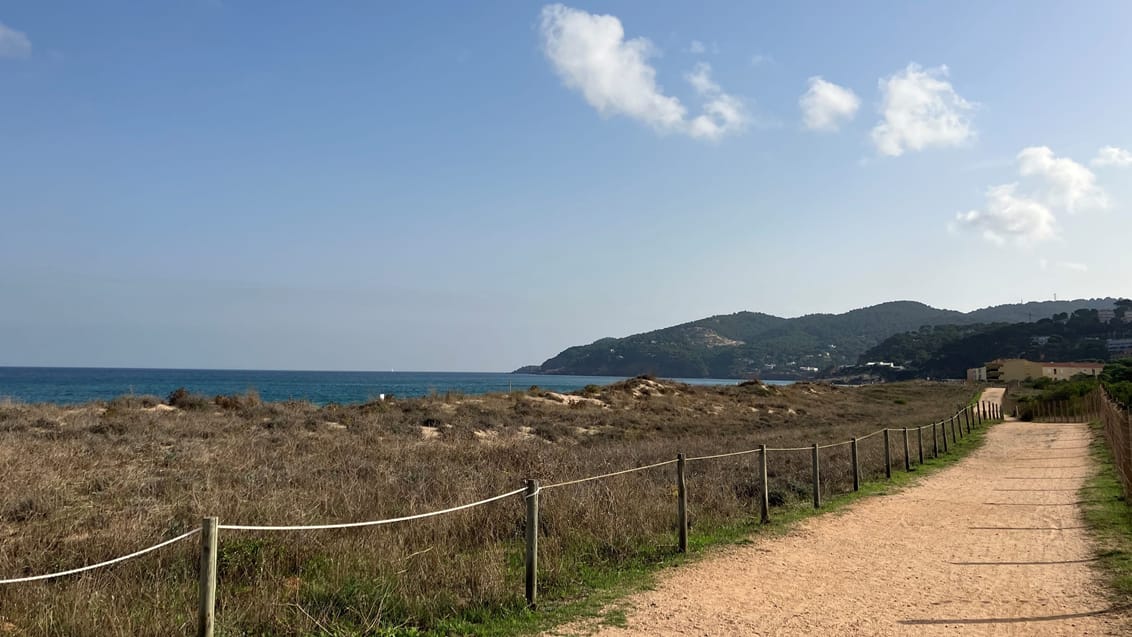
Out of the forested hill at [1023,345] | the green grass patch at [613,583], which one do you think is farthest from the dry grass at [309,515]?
Result: the forested hill at [1023,345]

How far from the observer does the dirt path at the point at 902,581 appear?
678 centimetres

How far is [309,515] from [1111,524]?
41.5 feet

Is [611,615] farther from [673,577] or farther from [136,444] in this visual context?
[136,444]

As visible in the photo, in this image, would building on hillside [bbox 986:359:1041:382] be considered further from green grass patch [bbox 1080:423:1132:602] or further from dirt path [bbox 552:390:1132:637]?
dirt path [bbox 552:390:1132:637]

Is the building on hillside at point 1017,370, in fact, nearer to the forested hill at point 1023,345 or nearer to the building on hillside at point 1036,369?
the building on hillside at point 1036,369

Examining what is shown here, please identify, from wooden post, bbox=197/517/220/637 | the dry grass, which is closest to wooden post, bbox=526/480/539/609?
the dry grass

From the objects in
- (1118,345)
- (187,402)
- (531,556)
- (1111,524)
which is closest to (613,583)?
(531,556)

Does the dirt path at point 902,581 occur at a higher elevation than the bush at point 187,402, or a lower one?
lower

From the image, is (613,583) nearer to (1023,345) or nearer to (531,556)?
(531,556)

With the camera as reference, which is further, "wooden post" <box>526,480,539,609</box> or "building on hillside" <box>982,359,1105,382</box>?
"building on hillside" <box>982,359,1105,382</box>

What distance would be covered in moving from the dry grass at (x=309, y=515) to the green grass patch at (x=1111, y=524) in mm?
4745

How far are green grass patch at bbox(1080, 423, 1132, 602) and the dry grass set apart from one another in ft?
15.6

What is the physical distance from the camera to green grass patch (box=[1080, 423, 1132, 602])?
8.36 metres

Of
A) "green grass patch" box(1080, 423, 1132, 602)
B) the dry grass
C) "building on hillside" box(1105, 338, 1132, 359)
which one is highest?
"building on hillside" box(1105, 338, 1132, 359)
